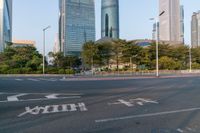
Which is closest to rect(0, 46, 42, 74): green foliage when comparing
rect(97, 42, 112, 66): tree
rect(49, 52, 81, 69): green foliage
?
rect(49, 52, 81, 69): green foliage

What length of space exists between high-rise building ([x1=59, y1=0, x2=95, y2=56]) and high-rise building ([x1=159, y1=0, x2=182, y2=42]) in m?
38.1

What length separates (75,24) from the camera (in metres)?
123

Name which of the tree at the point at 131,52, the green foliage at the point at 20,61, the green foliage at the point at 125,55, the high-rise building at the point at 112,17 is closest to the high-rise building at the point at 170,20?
the high-rise building at the point at 112,17

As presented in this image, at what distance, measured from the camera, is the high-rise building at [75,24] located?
122188 millimetres

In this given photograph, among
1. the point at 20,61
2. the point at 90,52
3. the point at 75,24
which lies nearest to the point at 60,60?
the point at 90,52

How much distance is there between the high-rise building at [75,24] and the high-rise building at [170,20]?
38125 mm

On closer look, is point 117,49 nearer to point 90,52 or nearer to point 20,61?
point 90,52

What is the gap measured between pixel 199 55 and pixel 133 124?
87.2 meters

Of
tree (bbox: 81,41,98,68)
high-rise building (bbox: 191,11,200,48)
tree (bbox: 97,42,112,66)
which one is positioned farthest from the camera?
high-rise building (bbox: 191,11,200,48)

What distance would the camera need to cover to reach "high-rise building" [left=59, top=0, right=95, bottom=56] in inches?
4811

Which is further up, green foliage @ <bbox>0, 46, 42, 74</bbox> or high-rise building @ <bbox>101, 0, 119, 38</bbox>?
high-rise building @ <bbox>101, 0, 119, 38</bbox>

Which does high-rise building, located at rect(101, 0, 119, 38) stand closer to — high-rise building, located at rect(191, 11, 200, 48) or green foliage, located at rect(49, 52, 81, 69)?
high-rise building, located at rect(191, 11, 200, 48)

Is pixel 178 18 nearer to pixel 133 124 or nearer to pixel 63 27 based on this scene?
pixel 63 27

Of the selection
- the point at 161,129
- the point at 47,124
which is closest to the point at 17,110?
the point at 47,124
